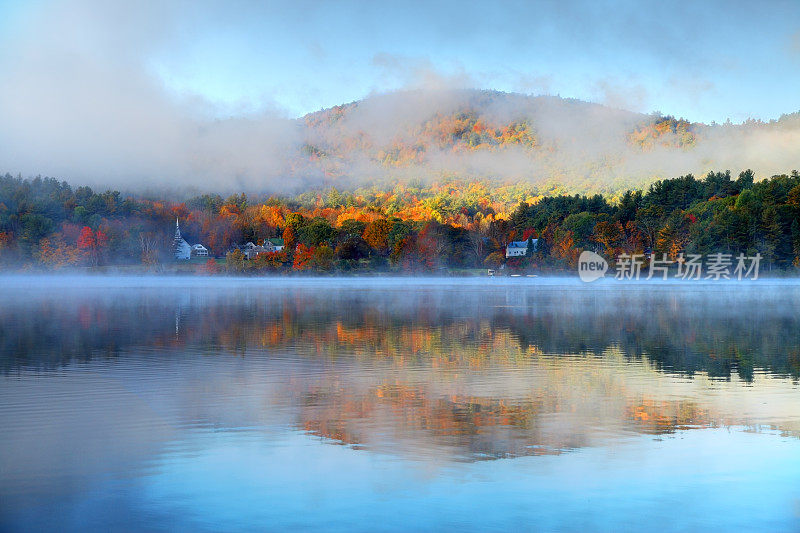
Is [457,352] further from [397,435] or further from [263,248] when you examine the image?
[263,248]

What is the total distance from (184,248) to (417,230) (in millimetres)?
36018

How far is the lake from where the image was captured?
698 cm

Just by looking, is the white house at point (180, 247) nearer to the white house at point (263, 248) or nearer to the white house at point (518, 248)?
Answer: the white house at point (263, 248)

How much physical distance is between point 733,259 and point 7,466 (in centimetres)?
7763

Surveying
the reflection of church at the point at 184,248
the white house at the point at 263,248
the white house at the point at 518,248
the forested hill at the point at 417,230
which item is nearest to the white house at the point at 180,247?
the reflection of church at the point at 184,248

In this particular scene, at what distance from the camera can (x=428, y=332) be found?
22891mm

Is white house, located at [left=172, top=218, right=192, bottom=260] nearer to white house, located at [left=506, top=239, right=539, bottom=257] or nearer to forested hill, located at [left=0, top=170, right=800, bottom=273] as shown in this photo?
forested hill, located at [left=0, top=170, right=800, bottom=273]

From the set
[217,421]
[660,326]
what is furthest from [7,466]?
[660,326]

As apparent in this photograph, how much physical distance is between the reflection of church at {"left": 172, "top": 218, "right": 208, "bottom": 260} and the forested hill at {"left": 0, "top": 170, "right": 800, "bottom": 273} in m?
1.04

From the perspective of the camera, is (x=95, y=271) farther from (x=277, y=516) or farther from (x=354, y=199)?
(x=277, y=516)

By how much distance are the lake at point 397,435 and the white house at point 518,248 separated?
3267 inches

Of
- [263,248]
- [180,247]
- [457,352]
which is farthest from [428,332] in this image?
[180,247]

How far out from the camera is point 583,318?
2853cm

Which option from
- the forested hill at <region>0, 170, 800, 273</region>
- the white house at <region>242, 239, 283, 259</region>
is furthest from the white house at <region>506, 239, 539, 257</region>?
the white house at <region>242, 239, 283, 259</region>
